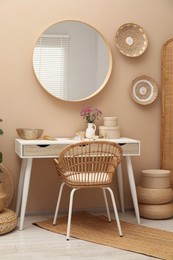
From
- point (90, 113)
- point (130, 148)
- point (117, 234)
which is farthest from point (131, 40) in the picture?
point (117, 234)

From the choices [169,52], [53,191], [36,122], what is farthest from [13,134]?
[169,52]

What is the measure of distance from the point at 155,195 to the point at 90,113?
0.98 m

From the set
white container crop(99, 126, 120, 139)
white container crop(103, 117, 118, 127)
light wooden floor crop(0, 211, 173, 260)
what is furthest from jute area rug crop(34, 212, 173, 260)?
white container crop(103, 117, 118, 127)

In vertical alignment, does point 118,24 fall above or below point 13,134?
above

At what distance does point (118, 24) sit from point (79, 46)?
455 mm

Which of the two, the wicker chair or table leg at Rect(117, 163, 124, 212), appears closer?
the wicker chair

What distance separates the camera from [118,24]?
15.4 ft

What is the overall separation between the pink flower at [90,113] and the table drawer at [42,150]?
1.74ft

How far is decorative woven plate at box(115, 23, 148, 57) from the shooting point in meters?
4.66

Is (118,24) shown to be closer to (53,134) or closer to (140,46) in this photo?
(140,46)

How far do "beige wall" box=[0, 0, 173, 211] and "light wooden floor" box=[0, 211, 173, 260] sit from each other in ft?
2.39

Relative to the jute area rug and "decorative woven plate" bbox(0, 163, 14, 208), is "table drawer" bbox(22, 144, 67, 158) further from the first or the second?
the jute area rug

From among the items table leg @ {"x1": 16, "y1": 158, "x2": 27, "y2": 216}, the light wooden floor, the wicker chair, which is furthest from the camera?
table leg @ {"x1": 16, "y1": 158, "x2": 27, "y2": 216}

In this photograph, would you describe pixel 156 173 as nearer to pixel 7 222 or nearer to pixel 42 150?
pixel 42 150
